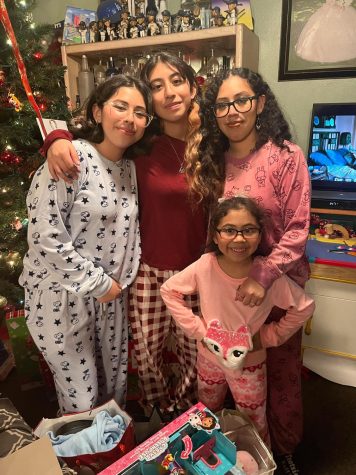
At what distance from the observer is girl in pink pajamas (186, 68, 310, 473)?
1.21 m

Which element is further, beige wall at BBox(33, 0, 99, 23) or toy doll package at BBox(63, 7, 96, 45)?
beige wall at BBox(33, 0, 99, 23)

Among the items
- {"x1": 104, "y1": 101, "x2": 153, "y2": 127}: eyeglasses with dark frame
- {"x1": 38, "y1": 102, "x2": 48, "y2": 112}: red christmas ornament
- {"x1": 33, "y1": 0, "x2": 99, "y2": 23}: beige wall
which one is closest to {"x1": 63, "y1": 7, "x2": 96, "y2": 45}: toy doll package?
{"x1": 33, "y1": 0, "x2": 99, "y2": 23}: beige wall

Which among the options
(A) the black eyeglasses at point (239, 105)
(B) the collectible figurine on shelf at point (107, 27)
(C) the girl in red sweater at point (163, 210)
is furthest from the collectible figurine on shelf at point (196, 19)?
(A) the black eyeglasses at point (239, 105)

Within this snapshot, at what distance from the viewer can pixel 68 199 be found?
1.28 metres

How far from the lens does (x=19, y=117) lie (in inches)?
82.3

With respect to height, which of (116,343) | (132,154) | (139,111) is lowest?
(116,343)

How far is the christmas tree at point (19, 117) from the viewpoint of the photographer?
6.81 feet

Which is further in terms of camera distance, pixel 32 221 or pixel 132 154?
pixel 132 154

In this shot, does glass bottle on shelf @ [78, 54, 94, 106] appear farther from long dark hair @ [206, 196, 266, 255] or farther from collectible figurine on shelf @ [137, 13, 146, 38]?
long dark hair @ [206, 196, 266, 255]

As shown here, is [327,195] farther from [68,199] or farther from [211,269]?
[68,199]

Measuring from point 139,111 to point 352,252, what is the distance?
1.29 metres

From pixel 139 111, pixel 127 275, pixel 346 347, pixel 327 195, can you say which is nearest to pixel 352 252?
pixel 327 195

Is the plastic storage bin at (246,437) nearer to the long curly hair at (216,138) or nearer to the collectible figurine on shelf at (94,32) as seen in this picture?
the long curly hair at (216,138)

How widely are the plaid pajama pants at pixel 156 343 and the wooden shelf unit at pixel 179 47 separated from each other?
1.31 m
